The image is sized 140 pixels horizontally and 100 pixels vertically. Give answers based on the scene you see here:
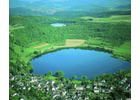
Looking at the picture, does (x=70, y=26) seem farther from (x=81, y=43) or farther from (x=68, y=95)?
(x=68, y=95)

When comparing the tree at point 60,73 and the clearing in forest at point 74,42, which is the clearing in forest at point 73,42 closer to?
the clearing in forest at point 74,42

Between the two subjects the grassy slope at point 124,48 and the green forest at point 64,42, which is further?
the grassy slope at point 124,48

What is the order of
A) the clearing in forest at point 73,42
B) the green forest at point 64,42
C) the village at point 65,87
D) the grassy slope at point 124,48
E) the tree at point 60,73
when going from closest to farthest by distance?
the village at point 65,87 < the green forest at point 64,42 < the tree at point 60,73 < the grassy slope at point 124,48 < the clearing in forest at point 73,42

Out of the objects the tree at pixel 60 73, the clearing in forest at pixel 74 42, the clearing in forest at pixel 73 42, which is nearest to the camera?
the tree at pixel 60 73

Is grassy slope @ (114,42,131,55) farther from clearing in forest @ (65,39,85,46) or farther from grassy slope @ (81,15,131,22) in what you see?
grassy slope @ (81,15,131,22)

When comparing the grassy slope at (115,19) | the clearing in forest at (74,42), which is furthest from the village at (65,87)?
the grassy slope at (115,19)

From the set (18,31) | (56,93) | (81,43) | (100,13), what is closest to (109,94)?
(56,93)

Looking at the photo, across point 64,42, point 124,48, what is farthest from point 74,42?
point 124,48

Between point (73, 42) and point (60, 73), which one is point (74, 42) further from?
point (60, 73)

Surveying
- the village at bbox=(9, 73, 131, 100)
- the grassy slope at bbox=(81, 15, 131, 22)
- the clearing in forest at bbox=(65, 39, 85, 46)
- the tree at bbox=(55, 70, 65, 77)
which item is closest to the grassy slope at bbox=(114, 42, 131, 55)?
the clearing in forest at bbox=(65, 39, 85, 46)
